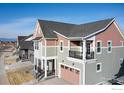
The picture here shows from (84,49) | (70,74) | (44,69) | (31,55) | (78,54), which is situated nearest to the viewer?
(84,49)

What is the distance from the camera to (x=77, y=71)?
365cm

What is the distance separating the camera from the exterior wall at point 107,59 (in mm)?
3482

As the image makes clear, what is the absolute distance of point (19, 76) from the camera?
377 centimetres

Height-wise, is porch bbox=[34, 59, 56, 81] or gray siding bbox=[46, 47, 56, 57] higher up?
gray siding bbox=[46, 47, 56, 57]

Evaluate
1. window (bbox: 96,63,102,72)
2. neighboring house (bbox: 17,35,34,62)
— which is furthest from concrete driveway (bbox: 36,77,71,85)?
window (bbox: 96,63,102,72)

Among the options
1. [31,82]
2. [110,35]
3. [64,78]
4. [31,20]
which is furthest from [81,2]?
[31,82]

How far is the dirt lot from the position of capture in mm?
3693

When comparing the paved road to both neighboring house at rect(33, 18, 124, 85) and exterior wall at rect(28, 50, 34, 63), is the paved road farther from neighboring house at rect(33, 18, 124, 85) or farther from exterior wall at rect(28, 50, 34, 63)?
neighboring house at rect(33, 18, 124, 85)

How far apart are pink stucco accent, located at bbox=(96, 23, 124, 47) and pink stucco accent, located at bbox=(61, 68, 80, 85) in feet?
3.53

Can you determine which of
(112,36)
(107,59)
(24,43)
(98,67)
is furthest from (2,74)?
(112,36)

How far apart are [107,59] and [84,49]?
67 cm

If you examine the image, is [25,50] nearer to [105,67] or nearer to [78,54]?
[78,54]

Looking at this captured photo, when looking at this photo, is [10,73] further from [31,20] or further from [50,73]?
[31,20]

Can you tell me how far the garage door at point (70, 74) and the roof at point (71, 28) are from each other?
93 centimetres
